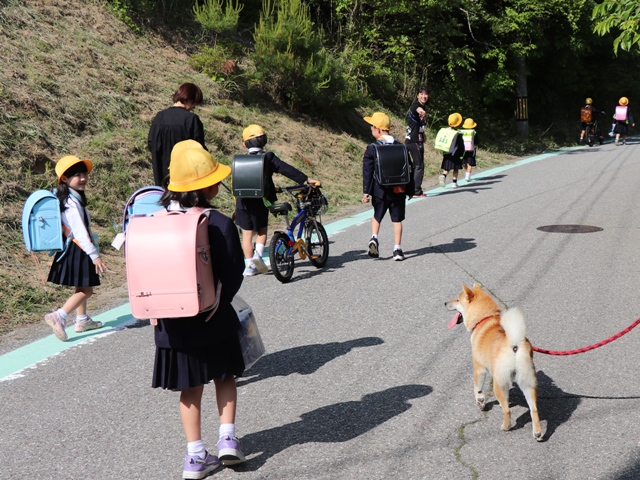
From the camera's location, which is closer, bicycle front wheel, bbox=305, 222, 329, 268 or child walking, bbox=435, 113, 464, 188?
bicycle front wheel, bbox=305, 222, 329, 268

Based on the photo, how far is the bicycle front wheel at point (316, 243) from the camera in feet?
29.2

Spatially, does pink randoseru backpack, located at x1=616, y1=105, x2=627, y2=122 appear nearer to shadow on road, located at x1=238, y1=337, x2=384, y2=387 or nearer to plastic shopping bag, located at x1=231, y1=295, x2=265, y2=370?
shadow on road, located at x1=238, y1=337, x2=384, y2=387

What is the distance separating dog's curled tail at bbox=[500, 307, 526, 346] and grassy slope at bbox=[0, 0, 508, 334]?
499 cm

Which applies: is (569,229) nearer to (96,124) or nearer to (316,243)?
(316,243)

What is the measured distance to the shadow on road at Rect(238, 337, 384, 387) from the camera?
5.53m

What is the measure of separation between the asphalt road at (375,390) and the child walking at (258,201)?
39 cm

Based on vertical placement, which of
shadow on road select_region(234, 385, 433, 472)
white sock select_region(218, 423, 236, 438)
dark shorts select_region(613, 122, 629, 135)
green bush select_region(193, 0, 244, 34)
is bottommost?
dark shorts select_region(613, 122, 629, 135)

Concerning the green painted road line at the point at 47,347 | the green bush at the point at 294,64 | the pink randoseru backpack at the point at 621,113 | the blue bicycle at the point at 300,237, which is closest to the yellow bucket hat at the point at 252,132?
the blue bicycle at the point at 300,237

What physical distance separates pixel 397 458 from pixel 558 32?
28.8 metres

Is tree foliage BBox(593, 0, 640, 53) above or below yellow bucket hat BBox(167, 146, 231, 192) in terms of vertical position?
above

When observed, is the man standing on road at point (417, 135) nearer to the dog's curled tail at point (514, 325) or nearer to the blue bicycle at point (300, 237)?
the blue bicycle at point (300, 237)

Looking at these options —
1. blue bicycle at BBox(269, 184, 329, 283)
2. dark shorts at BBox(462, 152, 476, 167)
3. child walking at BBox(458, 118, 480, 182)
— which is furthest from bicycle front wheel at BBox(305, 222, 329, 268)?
dark shorts at BBox(462, 152, 476, 167)

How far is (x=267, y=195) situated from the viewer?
8555 mm

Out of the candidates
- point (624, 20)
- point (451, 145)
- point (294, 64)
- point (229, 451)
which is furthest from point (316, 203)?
point (294, 64)
